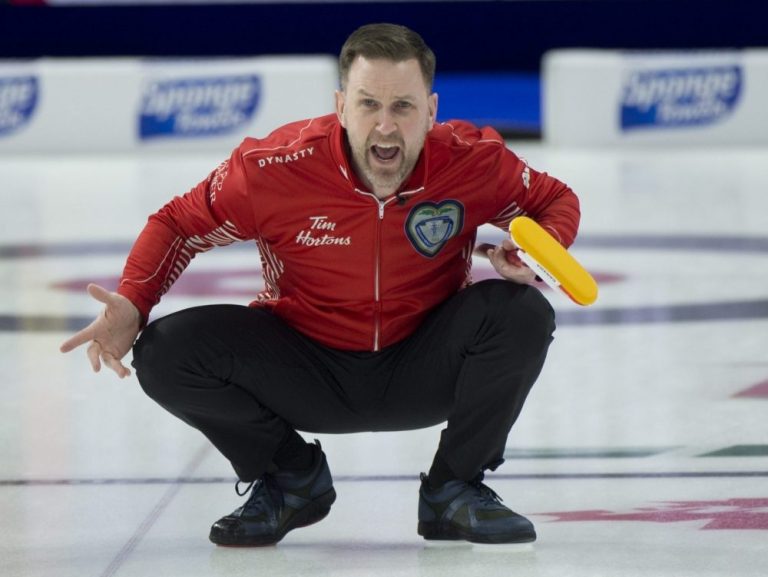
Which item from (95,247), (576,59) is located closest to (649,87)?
(576,59)

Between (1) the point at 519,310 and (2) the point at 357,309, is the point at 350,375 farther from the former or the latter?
(1) the point at 519,310

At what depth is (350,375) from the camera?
10.8 feet

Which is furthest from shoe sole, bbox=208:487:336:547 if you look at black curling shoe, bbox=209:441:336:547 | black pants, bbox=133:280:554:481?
black pants, bbox=133:280:554:481

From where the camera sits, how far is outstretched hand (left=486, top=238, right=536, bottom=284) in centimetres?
319

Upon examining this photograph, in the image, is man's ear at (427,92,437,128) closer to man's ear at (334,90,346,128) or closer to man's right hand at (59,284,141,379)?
man's ear at (334,90,346,128)

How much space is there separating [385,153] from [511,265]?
1.06 ft

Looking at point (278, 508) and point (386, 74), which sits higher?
point (386, 74)

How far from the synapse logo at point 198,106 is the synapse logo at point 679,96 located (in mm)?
2584

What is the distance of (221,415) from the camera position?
10.5 ft

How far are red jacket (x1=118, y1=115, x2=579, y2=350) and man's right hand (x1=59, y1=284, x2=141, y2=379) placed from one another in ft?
0.15

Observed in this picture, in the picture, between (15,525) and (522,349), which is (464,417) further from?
(15,525)

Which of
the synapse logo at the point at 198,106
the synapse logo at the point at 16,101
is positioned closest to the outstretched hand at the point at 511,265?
the synapse logo at the point at 198,106

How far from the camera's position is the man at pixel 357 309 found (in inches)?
124

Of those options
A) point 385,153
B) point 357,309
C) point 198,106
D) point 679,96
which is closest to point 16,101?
point 198,106
